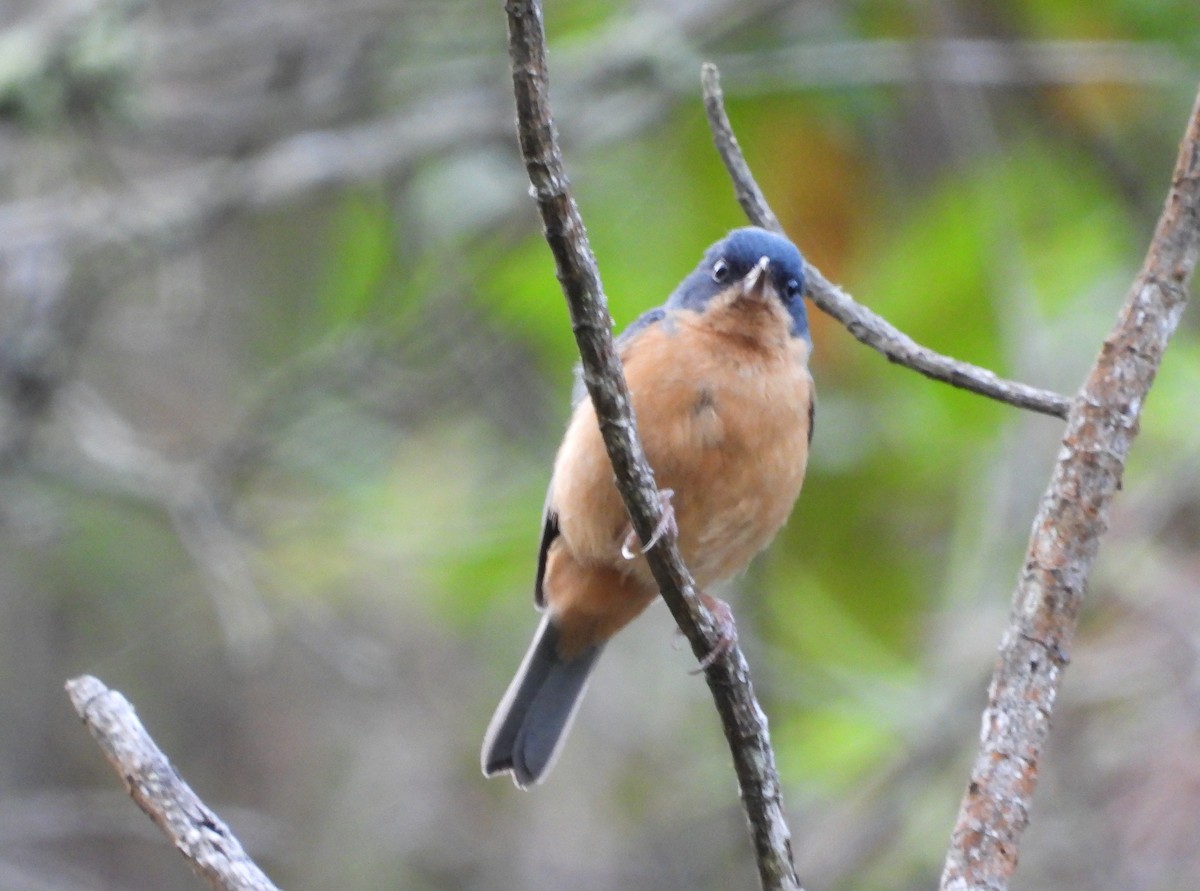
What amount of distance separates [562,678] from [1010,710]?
267 cm

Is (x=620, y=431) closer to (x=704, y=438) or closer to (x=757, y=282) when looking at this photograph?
(x=704, y=438)

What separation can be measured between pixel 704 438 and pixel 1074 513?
140 centimetres

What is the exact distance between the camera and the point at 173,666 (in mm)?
8969

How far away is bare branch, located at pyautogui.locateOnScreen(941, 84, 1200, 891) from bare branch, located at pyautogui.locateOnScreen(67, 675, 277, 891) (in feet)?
4.19

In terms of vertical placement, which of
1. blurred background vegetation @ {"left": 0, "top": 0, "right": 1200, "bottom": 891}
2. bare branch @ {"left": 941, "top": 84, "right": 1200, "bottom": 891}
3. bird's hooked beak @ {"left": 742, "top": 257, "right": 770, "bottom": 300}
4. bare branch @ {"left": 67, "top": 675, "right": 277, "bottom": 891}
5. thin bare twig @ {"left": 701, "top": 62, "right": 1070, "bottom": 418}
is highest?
blurred background vegetation @ {"left": 0, "top": 0, "right": 1200, "bottom": 891}

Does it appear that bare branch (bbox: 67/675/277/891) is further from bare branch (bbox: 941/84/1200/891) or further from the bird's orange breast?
the bird's orange breast

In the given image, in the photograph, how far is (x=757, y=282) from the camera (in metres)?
4.48

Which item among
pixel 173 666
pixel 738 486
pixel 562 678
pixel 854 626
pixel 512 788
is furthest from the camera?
pixel 512 788

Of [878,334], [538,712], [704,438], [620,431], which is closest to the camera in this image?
[620,431]

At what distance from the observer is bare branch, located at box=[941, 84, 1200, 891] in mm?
2834

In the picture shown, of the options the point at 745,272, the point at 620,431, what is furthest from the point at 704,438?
the point at 620,431

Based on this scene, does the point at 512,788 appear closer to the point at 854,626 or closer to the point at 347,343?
the point at 854,626

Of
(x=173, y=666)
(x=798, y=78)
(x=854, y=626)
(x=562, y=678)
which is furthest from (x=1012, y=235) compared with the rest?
(x=173, y=666)

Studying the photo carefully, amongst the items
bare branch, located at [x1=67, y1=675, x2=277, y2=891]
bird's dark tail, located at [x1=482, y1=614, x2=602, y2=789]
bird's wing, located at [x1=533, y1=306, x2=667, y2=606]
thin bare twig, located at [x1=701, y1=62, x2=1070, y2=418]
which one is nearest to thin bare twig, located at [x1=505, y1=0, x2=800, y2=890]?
thin bare twig, located at [x1=701, y1=62, x2=1070, y2=418]
